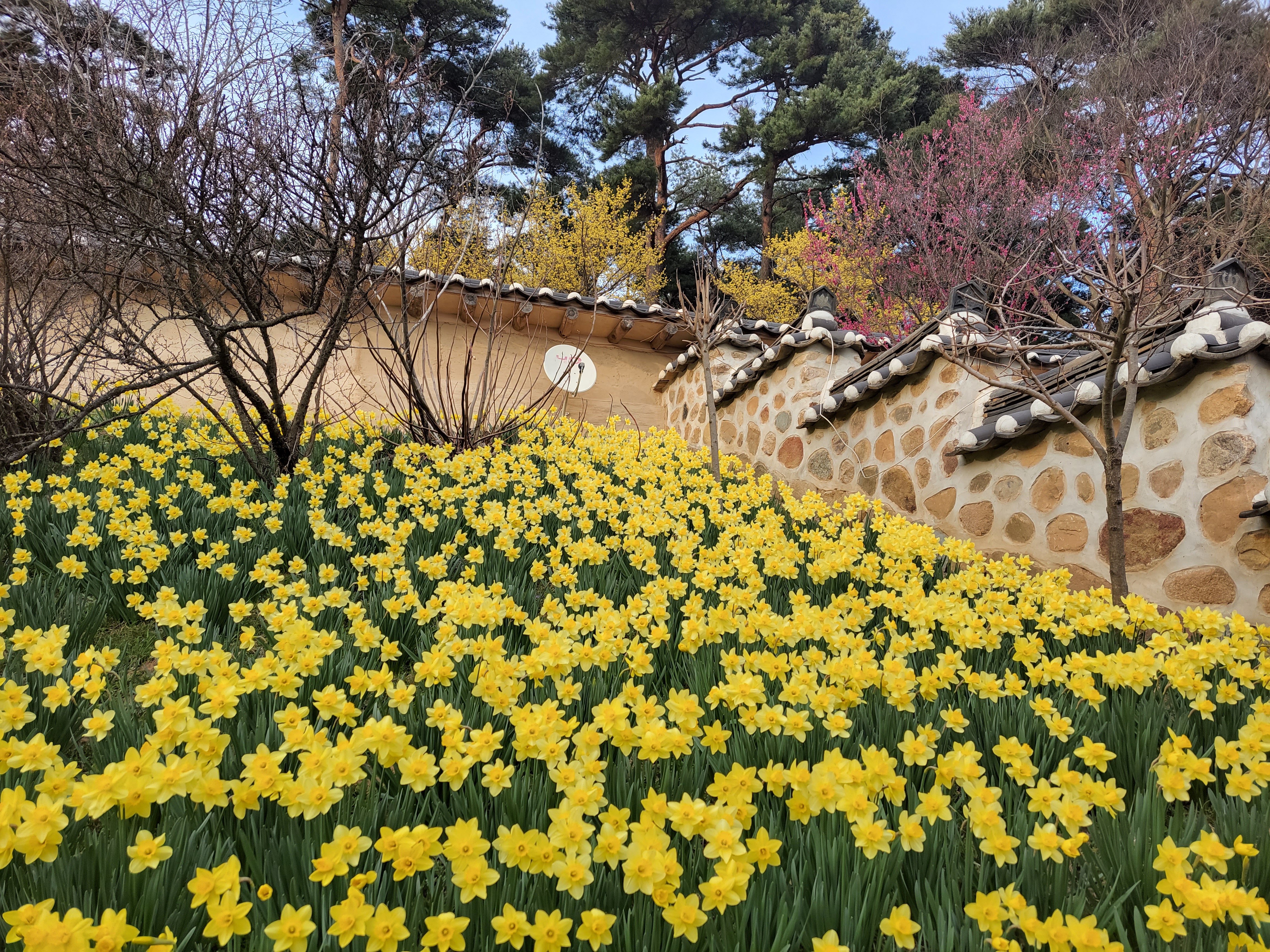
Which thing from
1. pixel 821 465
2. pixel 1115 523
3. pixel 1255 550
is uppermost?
pixel 821 465

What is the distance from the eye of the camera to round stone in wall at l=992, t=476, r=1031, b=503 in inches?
147

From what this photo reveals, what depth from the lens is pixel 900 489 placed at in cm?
459

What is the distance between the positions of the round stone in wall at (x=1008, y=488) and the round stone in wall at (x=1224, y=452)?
0.91 m

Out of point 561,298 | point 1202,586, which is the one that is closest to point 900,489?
point 1202,586

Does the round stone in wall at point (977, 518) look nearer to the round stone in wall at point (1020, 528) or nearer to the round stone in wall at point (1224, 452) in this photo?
the round stone in wall at point (1020, 528)

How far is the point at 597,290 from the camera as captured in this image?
48.1 feet

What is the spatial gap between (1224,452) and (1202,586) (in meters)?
0.60

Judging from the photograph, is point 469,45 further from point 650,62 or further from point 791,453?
point 791,453

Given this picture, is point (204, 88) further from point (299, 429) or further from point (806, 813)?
point (806, 813)

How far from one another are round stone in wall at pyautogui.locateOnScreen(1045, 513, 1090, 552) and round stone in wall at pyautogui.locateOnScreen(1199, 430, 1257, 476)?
60 centimetres

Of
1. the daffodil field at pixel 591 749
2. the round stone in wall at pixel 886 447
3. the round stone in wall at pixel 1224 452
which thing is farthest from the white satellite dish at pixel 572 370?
the round stone in wall at pixel 1224 452

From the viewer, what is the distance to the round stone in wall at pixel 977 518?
3.90m

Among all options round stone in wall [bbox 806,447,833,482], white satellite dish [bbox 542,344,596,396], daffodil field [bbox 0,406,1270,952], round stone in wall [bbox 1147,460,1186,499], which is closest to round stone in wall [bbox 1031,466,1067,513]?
round stone in wall [bbox 1147,460,1186,499]

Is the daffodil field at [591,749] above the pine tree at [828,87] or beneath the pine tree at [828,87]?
beneath
